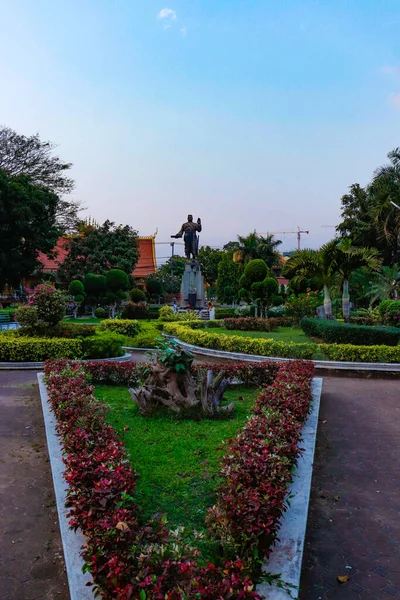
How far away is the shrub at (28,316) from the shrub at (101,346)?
1.57 meters

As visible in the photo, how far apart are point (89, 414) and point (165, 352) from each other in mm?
1707

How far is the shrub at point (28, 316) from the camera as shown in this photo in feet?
39.1

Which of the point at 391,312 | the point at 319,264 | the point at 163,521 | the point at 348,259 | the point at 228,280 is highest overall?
the point at 228,280

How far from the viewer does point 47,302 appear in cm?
1192

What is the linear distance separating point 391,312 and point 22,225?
65.1 feet

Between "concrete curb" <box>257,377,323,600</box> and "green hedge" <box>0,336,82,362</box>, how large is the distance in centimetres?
771

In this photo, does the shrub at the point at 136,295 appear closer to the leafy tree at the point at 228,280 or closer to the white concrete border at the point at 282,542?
the leafy tree at the point at 228,280

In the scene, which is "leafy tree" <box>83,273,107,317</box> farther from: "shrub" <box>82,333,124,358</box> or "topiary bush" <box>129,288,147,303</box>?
"shrub" <box>82,333,124,358</box>

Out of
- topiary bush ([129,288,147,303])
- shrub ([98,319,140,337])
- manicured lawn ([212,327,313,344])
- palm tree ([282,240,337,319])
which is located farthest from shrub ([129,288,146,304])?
palm tree ([282,240,337,319])

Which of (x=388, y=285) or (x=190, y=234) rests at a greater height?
(x=190, y=234)

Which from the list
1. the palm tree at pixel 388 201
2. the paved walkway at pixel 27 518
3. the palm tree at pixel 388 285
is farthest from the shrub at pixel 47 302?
the palm tree at pixel 388 201

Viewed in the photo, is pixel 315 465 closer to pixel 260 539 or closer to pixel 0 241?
pixel 260 539

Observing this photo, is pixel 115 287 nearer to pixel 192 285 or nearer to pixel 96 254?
Result: pixel 192 285

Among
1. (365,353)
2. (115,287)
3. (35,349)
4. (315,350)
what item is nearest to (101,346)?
(35,349)
